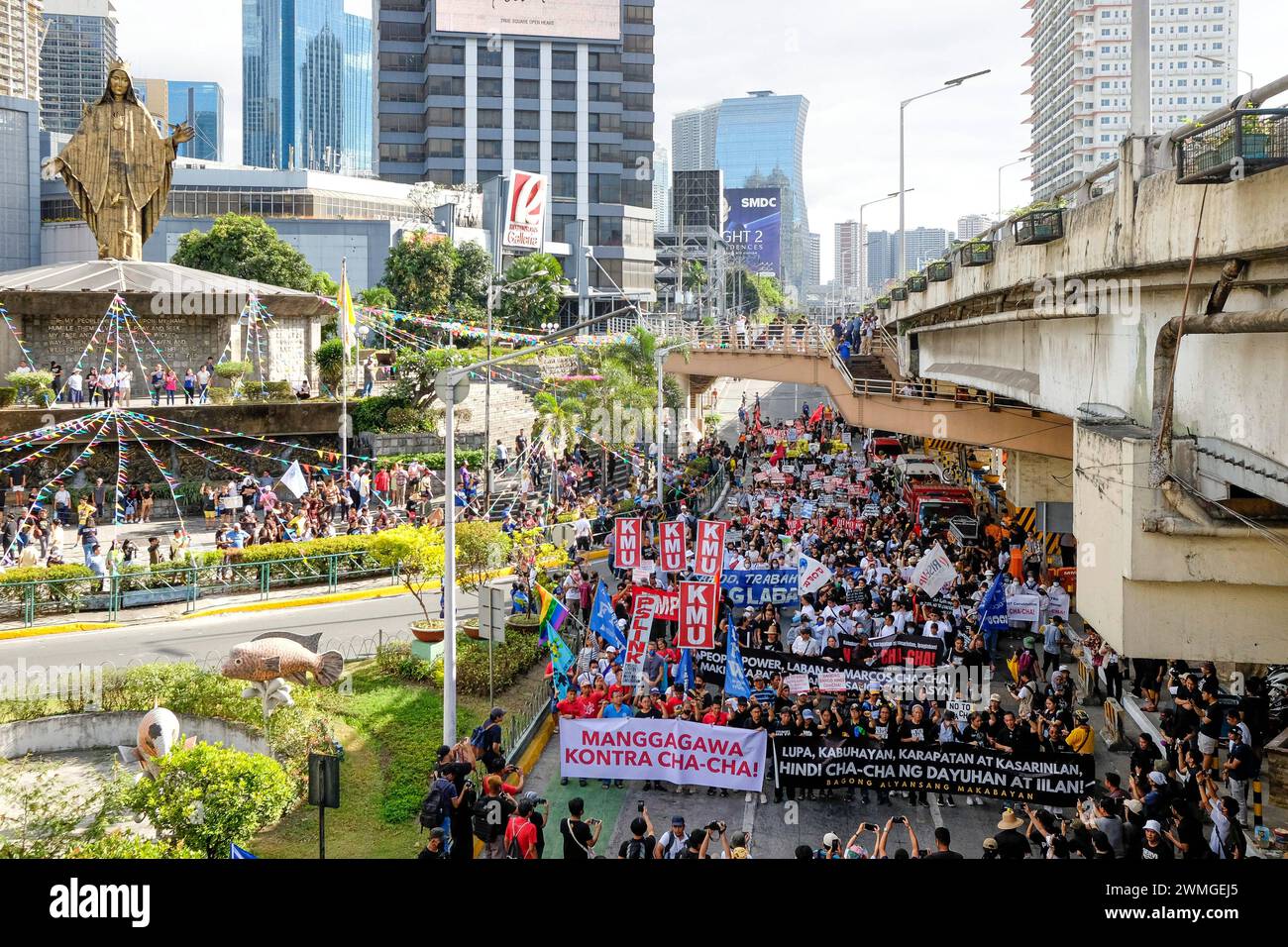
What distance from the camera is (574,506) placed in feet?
115

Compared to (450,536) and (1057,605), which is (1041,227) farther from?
(450,536)

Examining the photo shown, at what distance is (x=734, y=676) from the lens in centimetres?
1523

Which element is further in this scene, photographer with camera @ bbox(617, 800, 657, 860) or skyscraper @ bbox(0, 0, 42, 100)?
skyscraper @ bbox(0, 0, 42, 100)

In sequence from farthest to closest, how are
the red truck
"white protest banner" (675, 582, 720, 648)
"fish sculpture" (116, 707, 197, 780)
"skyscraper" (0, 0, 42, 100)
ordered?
"skyscraper" (0, 0, 42, 100), the red truck, "white protest banner" (675, 582, 720, 648), "fish sculpture" (116, 707, 197, 780)

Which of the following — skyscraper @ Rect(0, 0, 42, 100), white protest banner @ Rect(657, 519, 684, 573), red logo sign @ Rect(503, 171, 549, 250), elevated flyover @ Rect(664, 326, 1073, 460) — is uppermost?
skyscraper @ Rect(0, 0, 42, 100)

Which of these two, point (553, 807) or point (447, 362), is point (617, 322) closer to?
point (447, 362)

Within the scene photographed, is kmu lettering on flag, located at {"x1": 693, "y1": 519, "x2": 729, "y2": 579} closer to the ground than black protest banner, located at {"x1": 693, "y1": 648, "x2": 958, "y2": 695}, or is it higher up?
higher up

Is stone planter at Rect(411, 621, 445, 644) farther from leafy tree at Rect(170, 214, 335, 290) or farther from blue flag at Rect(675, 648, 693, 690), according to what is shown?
leafy tree at Rect(170, 214, 335, 290)

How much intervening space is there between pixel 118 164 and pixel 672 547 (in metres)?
28.5

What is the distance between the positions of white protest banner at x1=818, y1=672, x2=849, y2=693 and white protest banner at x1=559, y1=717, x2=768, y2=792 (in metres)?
2.11

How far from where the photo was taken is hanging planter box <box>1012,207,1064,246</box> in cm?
1402

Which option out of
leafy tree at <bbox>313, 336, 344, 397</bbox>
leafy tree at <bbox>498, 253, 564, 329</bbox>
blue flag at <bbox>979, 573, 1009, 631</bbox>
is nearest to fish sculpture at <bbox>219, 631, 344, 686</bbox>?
blue flag at <bbox>979, 573, 1009, 631</bbox>

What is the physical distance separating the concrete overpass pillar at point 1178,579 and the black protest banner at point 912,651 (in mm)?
6575
